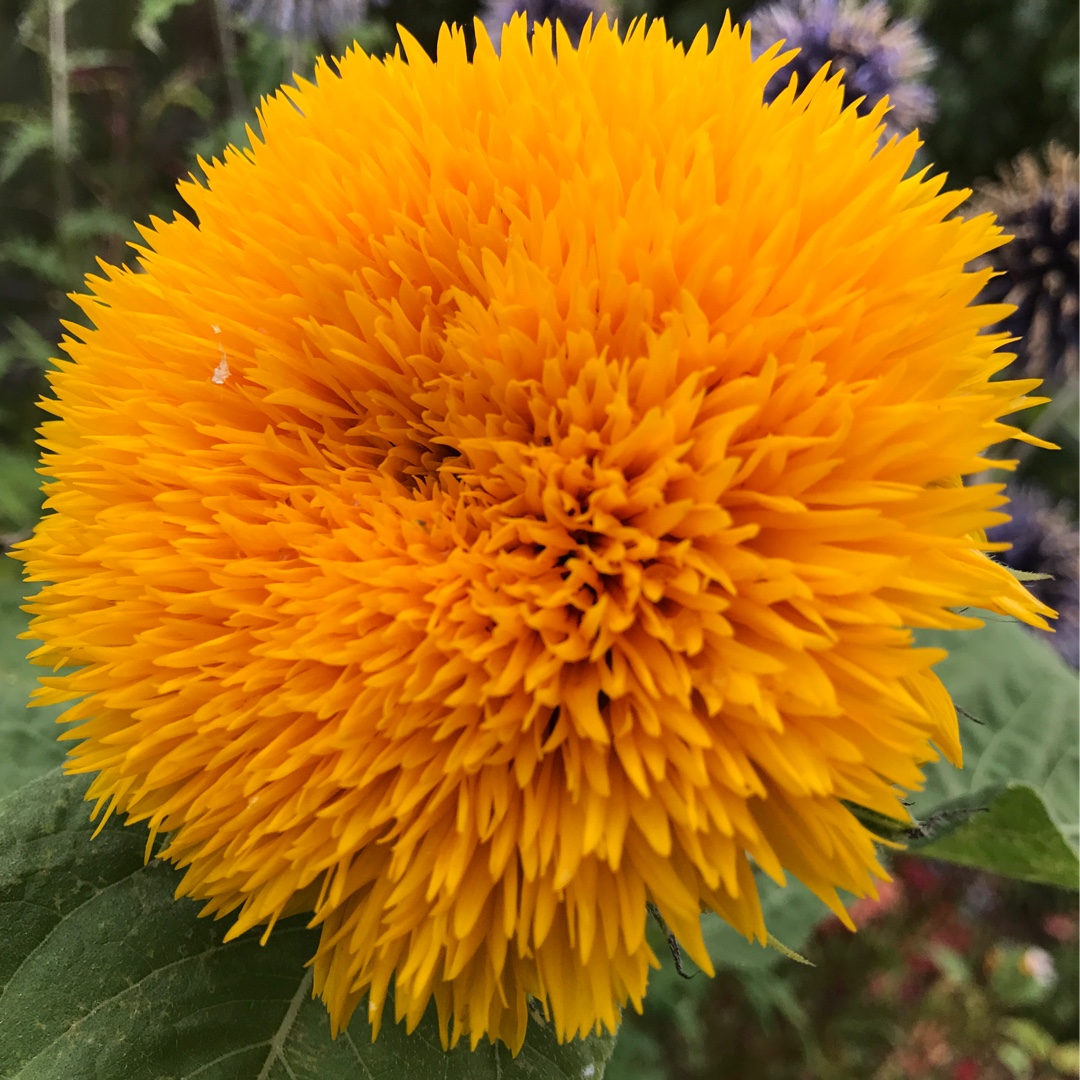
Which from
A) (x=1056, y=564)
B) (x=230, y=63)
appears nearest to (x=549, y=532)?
(x=1056, y=564)

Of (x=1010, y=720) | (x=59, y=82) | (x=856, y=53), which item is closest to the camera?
(x=1010, y=720)

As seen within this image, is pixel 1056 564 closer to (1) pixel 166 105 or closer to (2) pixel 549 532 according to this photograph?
Result: (2) pixel 549 532

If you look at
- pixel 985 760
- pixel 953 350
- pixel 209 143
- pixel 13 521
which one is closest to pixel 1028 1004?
pixel 985 760

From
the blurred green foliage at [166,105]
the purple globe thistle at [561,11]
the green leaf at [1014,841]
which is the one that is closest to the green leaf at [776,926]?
the green leaf at [1014,841]

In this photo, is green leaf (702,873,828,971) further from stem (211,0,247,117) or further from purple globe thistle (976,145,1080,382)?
stem (211,0,247,117)

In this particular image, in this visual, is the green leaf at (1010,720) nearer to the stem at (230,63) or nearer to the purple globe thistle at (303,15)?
the purple globe thistle at (303,15)
